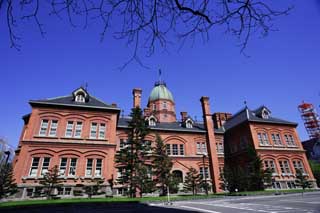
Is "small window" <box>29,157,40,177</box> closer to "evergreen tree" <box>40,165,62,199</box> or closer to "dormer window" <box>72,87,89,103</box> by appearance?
"evergreen tree" <box>40,165,62,199</box>

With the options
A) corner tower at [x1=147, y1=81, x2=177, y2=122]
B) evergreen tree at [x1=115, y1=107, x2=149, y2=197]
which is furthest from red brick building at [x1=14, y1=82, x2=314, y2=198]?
corner tower at [x1=147, y1=81, x2=177, y2=122]

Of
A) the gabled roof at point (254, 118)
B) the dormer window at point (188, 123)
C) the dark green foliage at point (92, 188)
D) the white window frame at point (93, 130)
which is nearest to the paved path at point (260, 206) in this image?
the dark green foliage at point (92, 188)

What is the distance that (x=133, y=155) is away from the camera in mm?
18859

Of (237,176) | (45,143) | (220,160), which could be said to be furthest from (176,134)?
(45,143)

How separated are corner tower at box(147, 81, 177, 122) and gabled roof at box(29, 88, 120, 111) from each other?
15.7m

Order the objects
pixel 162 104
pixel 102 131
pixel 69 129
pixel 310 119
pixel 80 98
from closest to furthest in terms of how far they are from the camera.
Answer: pixel 69 129 < pixel 102 131 < pixel 80 98 < pixel 162 104 < pixel 310 119

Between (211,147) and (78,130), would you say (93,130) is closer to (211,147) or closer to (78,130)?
(78,130)

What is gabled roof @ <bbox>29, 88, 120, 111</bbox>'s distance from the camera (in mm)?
20428

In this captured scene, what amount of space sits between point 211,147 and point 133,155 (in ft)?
41.6

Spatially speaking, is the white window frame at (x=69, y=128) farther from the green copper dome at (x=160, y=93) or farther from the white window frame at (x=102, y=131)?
the green copper dome at (x=160, y=93)

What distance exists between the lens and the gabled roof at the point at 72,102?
2043cm

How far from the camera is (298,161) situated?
2514 centimetres

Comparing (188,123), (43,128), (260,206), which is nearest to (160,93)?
(188,123)

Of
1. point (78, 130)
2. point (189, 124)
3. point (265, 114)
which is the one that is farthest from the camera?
point (189, 124)
